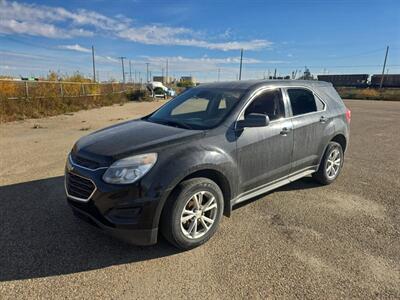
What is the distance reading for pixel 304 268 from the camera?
8.74 feet

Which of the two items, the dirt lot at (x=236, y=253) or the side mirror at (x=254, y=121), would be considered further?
the side mirror at (x=254, y=121)

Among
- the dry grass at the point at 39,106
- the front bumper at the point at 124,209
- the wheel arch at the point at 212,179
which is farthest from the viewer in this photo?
the dry grass at the point at 39,106

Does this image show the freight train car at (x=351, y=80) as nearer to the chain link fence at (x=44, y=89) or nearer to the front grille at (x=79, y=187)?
the chain link fence at (x=44, y=89)

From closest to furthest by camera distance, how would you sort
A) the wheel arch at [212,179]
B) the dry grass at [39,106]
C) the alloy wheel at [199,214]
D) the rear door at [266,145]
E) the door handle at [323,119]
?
the wheel arch at [212,179], the alloy wheel at [199,214], the rear door at [266,145], the door handle at [323,119], the dry grass at [39,106]

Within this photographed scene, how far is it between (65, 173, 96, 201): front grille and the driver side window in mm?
2094

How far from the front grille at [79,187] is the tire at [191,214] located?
739mm

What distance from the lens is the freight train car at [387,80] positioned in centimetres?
6178

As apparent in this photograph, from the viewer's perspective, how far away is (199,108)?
412 centimetres

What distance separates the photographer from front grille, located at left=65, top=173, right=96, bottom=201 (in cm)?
270

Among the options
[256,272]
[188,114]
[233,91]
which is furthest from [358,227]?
[188,114]

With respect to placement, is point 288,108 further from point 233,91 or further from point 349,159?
point 349,159

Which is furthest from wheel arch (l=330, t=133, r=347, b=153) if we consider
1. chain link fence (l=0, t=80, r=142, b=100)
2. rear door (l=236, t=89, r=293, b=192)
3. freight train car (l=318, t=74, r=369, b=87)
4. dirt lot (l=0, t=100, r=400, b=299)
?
freight train car (l=318, t=74, r=369, b=87)

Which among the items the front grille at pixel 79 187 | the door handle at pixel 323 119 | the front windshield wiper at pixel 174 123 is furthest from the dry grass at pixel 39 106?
the door handle at pixel 323 119

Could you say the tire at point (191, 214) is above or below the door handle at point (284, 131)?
below
